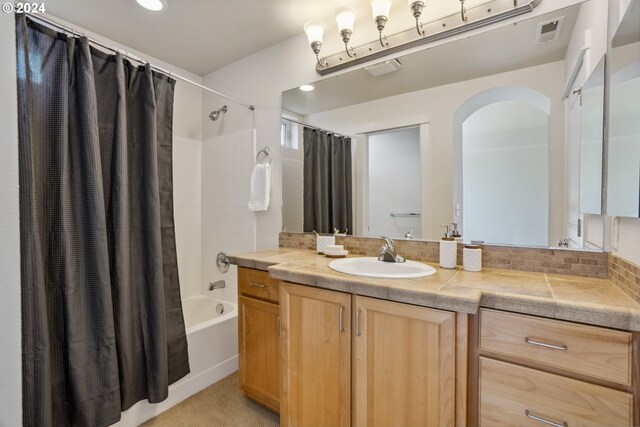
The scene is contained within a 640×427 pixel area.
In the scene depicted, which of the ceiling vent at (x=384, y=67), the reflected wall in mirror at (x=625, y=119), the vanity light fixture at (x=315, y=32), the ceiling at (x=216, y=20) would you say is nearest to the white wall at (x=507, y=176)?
the reflected wall in mirror at (x=625, y=119)

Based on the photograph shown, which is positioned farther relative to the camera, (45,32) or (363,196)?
(363,196)

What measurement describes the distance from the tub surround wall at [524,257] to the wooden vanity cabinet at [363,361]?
0.58m

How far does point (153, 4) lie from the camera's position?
1752mm

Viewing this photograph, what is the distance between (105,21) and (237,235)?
1750mm

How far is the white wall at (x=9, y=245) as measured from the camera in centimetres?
67

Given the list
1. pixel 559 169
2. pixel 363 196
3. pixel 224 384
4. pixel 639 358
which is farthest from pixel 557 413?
pixel 224 384

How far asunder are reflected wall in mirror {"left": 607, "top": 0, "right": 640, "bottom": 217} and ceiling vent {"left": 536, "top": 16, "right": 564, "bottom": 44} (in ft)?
1.14

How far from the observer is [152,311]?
1.62m

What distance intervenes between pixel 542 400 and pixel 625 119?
37.8 inches

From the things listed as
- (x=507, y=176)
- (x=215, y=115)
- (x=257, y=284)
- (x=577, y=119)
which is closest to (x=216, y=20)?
(x=215, y=115)

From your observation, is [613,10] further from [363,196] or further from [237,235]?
[237,235]

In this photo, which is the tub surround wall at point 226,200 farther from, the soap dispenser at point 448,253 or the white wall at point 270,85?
the soap dispenser at point 448,253

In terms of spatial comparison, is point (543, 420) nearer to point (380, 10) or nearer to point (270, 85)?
point (380, 10)

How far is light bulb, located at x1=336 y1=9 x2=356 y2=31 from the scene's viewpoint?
1651mm
